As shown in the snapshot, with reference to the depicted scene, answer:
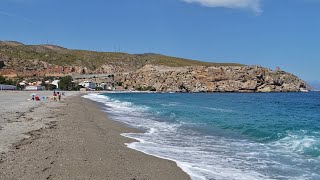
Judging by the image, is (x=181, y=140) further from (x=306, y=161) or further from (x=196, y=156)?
(x=306, y=161)

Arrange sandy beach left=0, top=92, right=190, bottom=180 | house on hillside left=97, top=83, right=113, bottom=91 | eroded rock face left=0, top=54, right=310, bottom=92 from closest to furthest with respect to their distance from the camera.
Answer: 1. sandy beach left=0, top=92, right=190, bottom=180
2. eroded rock face left=0, top=54, right=310, bottom=92
3. house on hillside left=97, top=83, right=113, bottom=91

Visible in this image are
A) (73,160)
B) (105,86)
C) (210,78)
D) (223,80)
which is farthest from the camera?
(105,86)

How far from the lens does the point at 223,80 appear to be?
182m

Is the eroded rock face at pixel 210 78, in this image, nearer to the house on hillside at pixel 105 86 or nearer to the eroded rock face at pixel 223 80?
the eroded rock face at pixel 223 80

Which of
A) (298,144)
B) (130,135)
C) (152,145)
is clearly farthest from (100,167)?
(298,144)

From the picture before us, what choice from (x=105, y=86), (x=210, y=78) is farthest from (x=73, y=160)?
(x=105, y=86)

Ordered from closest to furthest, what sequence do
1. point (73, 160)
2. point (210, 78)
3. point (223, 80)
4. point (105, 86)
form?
point (73, 160)
point (223, 80)
point (210, 78)
point (105, 86)

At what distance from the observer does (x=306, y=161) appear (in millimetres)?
13484

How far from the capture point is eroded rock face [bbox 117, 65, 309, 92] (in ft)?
587

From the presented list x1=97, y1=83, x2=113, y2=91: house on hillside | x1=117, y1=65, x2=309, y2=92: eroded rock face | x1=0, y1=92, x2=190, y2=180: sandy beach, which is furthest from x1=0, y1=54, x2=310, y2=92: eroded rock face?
x1=0, y1=92, x2=190, y2=180: sandy beach

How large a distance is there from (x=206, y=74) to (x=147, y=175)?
583 feet

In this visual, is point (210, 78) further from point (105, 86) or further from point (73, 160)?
point (73, 160)

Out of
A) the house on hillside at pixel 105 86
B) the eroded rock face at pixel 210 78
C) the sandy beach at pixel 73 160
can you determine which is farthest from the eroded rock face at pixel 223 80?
the sandy beach at pixel 73 160

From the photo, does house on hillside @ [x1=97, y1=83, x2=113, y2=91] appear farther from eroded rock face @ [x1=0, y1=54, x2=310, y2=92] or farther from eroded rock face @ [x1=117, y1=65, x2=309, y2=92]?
eroded rock face @ [x1=117, y1=65, x2=309, y2=92]
